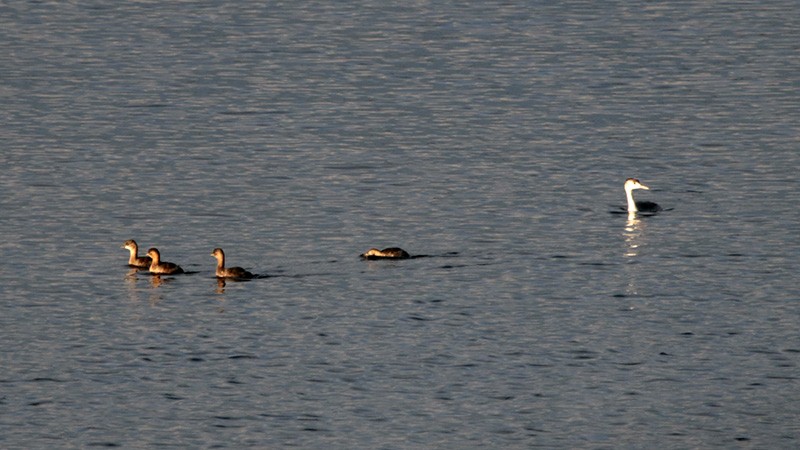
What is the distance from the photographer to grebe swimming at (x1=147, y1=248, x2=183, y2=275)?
32562 millimetres

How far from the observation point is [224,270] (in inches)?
1265

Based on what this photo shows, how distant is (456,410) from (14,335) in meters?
8.18

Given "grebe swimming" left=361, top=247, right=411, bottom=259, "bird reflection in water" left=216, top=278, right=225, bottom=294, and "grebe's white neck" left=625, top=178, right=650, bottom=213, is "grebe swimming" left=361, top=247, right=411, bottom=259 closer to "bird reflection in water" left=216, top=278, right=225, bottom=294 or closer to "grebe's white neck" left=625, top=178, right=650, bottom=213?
"bird reflection in water" left=216, top=278, right=225, bottom=294

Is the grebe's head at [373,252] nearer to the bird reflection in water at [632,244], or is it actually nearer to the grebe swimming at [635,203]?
the bird reflection in water at [632,244]

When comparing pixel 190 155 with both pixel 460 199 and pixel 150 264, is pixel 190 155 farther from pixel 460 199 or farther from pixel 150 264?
pixel 150 264

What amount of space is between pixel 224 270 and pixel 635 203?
10478 mm

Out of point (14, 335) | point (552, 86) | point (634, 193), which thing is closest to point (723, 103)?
point (552, 86)

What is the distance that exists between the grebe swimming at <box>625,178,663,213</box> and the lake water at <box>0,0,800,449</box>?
242mm

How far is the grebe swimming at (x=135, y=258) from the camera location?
33.2 m

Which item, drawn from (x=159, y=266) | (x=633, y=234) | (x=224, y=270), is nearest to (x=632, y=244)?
(x=633, y=234)

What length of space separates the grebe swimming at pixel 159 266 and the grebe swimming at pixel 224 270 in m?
0.76

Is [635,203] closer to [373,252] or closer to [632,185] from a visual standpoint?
[632,185]

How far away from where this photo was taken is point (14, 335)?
95.1 ft

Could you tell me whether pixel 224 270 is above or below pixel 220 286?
above
